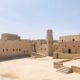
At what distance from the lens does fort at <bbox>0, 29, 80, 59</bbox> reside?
23875 millimetres

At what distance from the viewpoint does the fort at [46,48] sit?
78.3ft

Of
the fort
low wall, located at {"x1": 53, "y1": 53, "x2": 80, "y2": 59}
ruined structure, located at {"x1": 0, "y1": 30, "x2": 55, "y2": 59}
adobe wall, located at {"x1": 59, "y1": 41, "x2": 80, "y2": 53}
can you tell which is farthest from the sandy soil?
ruined structure, located at {"x1": 0, "y1": 30, "x2": 55, "y2": 59}

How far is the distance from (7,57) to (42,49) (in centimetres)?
814

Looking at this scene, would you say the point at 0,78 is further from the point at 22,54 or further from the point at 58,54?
the point at 22,54

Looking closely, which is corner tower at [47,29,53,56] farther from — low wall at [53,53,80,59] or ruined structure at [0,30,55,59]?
low wall at [53,53,80,59]

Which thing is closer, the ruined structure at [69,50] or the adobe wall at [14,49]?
the ruined structure at [69,50]

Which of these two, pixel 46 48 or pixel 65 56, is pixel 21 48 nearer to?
pixel 46 48

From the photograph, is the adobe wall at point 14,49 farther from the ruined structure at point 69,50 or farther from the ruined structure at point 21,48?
the ruined structure at point 69,50

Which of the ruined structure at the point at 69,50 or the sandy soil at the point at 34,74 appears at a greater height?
the ruined structure at the point at 69,50

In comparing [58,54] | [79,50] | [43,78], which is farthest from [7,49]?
[43,78]

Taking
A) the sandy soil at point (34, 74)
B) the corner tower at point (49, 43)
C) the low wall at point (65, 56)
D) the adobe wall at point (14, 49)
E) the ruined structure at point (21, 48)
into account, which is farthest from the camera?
the corner tower at point (49, 43)

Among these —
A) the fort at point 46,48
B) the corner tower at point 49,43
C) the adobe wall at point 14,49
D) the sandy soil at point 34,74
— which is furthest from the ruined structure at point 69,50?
the adobe wall at point 14,49

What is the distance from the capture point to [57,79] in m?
11.6

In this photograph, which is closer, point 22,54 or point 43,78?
point 43,78
